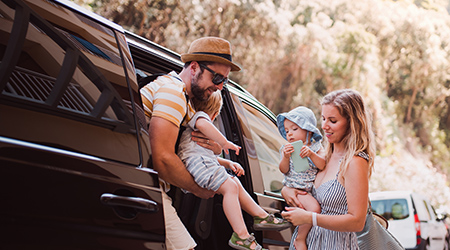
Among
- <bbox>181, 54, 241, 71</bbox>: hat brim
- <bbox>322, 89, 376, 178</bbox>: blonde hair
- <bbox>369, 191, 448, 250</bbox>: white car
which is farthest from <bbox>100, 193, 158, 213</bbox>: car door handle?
<bbox>369, 191, 448, 250</bbox>: white car

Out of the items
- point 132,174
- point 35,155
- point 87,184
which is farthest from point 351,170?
point 35,155

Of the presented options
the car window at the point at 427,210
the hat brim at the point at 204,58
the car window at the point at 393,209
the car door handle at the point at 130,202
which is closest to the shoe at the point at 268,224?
the hat brim at the point at 204,58

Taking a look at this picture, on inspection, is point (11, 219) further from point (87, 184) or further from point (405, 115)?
point (405, 115)

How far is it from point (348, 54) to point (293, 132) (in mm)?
20874

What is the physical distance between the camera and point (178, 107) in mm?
2641

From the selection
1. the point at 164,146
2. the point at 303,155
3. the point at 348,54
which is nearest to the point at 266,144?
the point at 303,155

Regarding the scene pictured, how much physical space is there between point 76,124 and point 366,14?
27879 mm

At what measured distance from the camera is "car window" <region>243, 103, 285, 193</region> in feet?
13.9

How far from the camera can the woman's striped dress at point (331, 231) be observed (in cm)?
300

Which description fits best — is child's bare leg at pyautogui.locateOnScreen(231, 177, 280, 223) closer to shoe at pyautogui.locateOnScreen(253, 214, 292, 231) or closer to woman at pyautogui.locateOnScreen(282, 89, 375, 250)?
shoe at pyautogui.locateOnScreen(253, 214, 292, 231)

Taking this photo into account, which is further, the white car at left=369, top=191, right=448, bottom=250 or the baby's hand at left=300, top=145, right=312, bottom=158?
the white car at left=369, top=191, right=448, bottom=250

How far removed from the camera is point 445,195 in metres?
21.2

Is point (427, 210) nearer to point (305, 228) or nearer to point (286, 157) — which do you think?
point (286, 157)

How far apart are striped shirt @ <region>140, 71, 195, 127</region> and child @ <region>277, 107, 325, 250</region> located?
1049mm
